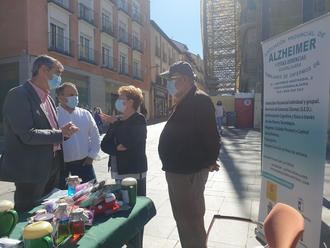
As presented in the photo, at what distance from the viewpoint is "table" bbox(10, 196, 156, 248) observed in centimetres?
205

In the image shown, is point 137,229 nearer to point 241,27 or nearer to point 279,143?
point 279,143

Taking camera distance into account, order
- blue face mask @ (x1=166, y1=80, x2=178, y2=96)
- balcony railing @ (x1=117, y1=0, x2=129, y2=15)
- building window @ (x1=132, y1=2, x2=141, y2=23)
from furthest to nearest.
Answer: building window @ (x1=132, y1=2, x2=141, y2=23)
balcony railing @ (x1=117, y1=0, x2=129, y2=15)
blue face mask @ (x1=166, y1=80, x2=178, y2=96)

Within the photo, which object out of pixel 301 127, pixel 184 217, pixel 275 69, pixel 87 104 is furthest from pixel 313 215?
pixel 87 104

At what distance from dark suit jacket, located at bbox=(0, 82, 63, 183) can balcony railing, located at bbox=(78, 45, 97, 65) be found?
2149 cm

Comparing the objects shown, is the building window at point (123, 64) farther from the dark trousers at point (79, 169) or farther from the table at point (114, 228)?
the table at point (114, 228)

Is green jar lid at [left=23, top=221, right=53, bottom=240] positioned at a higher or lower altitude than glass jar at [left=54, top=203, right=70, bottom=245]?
higher

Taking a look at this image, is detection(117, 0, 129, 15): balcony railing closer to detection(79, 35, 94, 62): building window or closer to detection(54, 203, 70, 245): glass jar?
detection(79, 35, 94, 62): building window

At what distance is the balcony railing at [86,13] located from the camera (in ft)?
78.5

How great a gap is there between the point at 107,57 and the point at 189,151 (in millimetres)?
26192

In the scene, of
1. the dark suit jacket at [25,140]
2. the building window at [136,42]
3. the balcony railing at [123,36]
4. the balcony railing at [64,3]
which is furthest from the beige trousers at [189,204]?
the building window at [136,42]

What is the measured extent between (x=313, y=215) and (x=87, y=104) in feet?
75.2

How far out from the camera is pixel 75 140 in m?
3.80

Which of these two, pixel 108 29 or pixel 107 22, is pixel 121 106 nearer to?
pixel 108 29

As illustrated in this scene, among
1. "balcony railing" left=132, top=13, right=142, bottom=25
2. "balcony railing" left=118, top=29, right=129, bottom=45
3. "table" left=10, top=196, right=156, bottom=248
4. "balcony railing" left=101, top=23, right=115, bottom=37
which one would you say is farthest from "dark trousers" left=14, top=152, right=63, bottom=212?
"balcony railing" left=132, top=13, right=142, bottom=25
